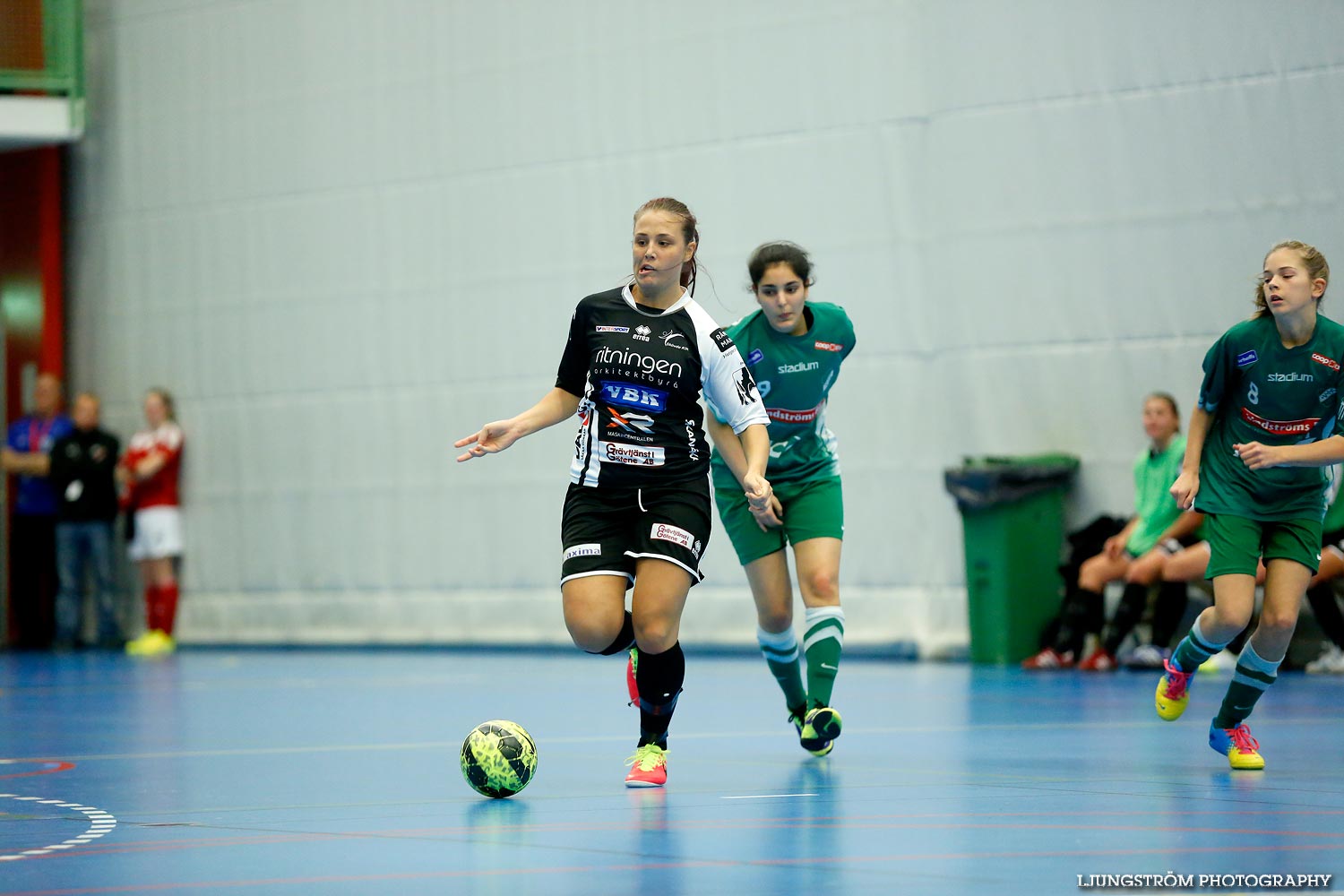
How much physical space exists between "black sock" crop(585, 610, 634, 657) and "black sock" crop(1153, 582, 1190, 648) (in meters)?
6.29

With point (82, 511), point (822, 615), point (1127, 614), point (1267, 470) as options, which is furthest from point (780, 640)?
point (82, 511)

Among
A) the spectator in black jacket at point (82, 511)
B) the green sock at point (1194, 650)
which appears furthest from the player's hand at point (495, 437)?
the spectator in black jacket at point (82, 511)

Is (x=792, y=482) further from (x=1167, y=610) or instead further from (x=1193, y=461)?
(x=1167, y=610)

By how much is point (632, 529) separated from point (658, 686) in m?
0.54

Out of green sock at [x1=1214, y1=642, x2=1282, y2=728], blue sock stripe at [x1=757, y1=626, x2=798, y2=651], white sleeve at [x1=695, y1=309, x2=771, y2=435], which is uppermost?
white sleeve at [x1=695, y1=309, x2=771, y2=435]

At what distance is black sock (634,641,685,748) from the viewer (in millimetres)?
6145

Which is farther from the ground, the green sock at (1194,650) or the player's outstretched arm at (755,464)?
the player's outstretched arm at (755,464)

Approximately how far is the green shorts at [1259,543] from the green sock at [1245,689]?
332 millimetres

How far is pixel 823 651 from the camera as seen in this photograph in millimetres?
6977

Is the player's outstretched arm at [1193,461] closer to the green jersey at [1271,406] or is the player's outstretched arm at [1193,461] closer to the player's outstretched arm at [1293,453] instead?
the green jersey at [1271,406]

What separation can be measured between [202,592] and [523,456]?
13.8 feet

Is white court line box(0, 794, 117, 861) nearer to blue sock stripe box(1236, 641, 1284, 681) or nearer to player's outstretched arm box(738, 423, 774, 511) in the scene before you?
player's outstretched arm box(738, 423, 774, 511)

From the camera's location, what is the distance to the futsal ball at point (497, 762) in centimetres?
579

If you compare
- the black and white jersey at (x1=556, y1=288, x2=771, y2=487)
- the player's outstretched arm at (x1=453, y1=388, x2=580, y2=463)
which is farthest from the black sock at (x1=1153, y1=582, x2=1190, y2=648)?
the player's outstretched arm at (x1=453, y1=388, x2=580, y2=463)
